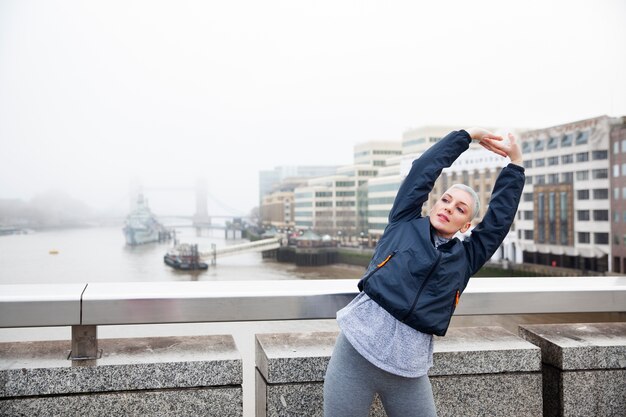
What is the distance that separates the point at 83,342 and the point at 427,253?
0.76 metres

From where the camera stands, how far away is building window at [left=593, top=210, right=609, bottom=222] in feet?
112

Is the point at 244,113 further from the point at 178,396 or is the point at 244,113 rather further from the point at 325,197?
the point at 178,396

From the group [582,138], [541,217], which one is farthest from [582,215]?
[582,138]

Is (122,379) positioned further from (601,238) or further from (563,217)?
(601,238)

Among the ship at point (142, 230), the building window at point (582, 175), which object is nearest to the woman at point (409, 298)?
the building window at point (582, 175)

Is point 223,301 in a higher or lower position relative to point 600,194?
lower

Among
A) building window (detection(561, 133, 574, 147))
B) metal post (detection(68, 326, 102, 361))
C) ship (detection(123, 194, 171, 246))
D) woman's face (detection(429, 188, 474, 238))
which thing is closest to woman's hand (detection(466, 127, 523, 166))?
woman's face (detection(429, 188, 474, 238))

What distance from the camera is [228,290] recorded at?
1464mm

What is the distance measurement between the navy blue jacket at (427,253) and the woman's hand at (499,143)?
2 cm

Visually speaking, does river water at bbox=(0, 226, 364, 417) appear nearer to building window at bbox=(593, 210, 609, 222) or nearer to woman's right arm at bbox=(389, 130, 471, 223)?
building window at bbox=(593, 210, 609, 222)

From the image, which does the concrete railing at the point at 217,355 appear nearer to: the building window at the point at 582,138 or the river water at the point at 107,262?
the river water at the point at 107,262

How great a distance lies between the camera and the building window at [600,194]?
3353 cm

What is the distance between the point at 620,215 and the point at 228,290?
35465mm

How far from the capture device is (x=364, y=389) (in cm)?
120
